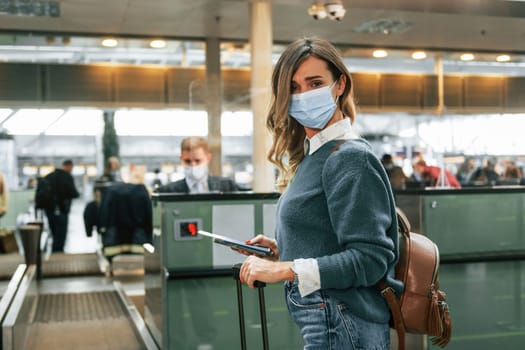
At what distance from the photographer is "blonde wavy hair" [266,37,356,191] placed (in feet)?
5.90

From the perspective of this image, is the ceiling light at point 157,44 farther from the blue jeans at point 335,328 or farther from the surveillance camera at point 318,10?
the blue jeans at point 335,328

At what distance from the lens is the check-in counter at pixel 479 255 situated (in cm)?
458

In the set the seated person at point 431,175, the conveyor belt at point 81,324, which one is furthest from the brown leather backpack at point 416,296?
the seated person at point 431,175

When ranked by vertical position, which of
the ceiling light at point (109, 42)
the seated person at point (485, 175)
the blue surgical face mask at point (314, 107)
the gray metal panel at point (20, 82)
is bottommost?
the seated person at point (485, 175)

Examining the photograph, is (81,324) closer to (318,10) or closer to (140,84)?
(318,10)

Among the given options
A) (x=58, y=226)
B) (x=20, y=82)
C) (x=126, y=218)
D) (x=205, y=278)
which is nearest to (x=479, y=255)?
(x=205, y=278)

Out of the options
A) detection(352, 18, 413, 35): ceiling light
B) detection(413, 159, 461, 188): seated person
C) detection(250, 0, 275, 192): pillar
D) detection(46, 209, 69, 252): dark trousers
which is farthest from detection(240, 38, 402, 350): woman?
detection(46, 209, 69, 252): dark trousers

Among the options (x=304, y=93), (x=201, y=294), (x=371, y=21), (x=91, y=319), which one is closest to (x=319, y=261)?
(x=304, y=93)

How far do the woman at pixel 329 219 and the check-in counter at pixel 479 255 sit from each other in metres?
2.85

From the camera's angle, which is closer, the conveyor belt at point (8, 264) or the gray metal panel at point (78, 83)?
the conveyor belt at point (8, 264)

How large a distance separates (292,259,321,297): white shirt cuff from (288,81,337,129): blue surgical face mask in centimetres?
37

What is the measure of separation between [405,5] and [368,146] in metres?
6.83

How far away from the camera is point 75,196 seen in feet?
33.4

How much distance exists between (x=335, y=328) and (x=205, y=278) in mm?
2731
